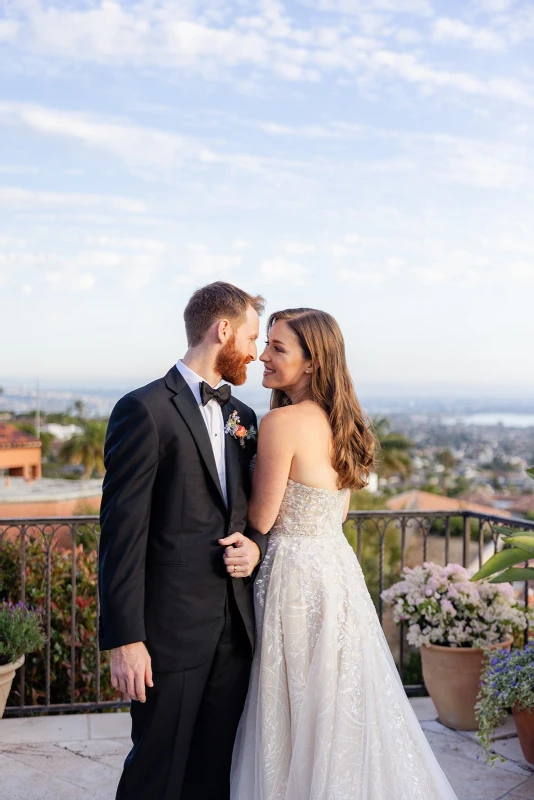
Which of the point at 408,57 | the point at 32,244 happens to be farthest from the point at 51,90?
the point at 32,244

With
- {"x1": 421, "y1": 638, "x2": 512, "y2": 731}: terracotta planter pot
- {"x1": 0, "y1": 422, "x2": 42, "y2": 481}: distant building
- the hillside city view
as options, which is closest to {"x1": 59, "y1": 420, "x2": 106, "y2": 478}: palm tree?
the hillside city view

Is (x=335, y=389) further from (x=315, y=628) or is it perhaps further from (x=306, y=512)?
(x=315, y=628)

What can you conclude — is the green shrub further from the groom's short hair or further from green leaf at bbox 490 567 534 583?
the groom's short hair

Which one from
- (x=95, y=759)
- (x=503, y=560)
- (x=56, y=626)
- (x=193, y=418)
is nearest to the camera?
(x=193, y=418)

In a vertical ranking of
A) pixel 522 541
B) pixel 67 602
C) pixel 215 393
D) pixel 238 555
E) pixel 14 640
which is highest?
pixel 215 393

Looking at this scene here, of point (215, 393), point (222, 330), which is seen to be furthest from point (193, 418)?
point (222, 330)

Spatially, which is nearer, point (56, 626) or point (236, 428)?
point (236, 428)

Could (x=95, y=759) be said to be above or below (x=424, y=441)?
above

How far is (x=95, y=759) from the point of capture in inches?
128

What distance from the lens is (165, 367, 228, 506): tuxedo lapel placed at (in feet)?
6.70

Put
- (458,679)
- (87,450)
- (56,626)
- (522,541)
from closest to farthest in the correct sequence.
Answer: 1. (522,541)
2. (458,679)
3. (56,626)
4. (87,450)

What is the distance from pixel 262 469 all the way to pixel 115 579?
529mm

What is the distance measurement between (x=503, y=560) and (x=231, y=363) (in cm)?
162

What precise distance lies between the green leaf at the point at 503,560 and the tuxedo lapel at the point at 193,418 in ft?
4.89
